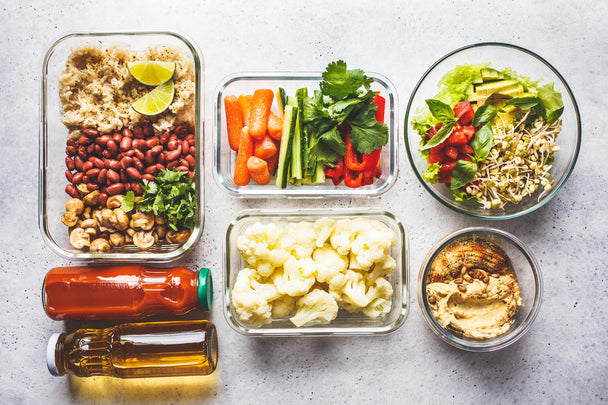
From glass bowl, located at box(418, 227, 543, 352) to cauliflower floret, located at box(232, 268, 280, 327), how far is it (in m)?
0.57

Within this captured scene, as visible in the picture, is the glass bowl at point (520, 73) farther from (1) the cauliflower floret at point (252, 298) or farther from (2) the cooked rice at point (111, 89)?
(2) the cooked rice at point (111, 89)

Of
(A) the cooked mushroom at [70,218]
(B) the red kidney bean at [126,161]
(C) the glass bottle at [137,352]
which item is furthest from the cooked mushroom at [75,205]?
(C) the glass bottle at [137,352]

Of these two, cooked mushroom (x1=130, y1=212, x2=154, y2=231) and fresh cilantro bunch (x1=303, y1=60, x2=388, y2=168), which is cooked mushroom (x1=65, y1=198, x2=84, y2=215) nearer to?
cooked mushroom (x1=130, y1=212, x2=154, y2=231)

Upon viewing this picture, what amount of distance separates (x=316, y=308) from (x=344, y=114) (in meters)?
0.71

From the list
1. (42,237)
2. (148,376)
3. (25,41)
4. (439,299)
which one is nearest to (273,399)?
(148,376)

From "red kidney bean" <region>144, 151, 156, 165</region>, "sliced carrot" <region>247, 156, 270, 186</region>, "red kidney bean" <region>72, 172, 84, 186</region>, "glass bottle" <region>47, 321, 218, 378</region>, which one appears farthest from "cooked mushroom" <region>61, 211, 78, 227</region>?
"sliced carrot" <region>247, 156, 270, 186</region>

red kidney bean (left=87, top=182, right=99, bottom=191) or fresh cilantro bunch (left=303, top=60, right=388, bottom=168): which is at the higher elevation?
fresh cilantro bunch (left=303, top=60, right=388, bottom=168)

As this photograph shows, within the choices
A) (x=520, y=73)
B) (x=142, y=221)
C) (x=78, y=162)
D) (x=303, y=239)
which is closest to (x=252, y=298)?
(x=303, y=239)

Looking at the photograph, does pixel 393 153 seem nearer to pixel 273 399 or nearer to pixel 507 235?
pixel 507 235

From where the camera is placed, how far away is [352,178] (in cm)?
163

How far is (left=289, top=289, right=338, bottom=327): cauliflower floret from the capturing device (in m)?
1.57

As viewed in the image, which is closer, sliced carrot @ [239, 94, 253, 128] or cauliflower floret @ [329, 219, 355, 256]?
cauliflower floret @ [329, 219, 355, 256]

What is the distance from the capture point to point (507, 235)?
1.64 meters

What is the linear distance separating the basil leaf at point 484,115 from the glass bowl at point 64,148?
100cm
